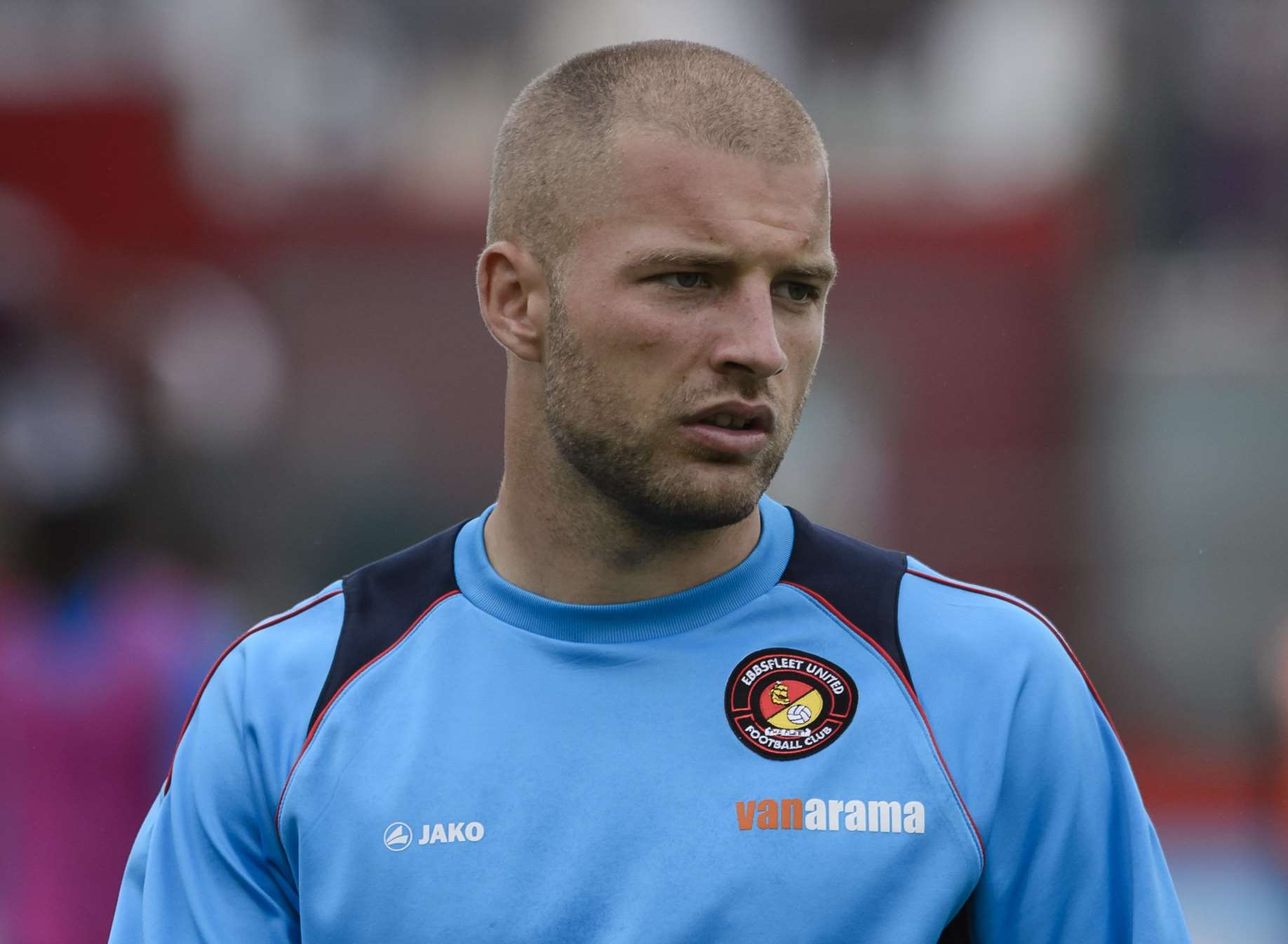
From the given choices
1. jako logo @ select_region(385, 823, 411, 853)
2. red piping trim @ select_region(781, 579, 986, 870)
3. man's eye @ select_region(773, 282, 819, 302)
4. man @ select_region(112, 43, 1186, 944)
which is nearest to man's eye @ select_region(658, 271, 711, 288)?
man @ select_region(112, 43, 1186, 944)

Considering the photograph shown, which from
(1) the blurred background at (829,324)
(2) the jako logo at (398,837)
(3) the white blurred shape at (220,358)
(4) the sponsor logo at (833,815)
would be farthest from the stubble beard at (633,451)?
(3) the white blurred shape at (220,358)

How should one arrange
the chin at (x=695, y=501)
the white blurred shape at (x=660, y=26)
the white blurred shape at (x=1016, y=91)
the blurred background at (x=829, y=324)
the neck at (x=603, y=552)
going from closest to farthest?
the chin at (x=695, y=501), the neck at (x=603, y=552), the blurred background at (x=829, y=324), the white blurred shape at (x=660, y=26), the white blurred shape at (x=1016, y=91)

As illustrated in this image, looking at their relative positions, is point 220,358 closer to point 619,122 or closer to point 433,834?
point 619,122

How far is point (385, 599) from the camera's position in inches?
107

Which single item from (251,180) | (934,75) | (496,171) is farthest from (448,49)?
(496,171)

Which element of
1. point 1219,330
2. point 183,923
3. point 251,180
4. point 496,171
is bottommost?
point 1219,330

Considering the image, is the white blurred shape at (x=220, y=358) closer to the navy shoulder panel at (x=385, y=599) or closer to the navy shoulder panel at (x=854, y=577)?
the navy shoulder panel at (x=385, y=599)

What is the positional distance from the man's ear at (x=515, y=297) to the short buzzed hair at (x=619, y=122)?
0.02 meters

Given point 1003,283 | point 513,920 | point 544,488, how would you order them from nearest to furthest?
1. point 513,920
2. point 544,488
3. point 1003,283

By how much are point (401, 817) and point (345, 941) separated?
17 cm

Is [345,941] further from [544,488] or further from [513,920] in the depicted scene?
[544,488]

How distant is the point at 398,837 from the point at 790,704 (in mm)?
533

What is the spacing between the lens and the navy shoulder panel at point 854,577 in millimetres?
2564

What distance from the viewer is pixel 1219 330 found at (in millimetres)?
15312
